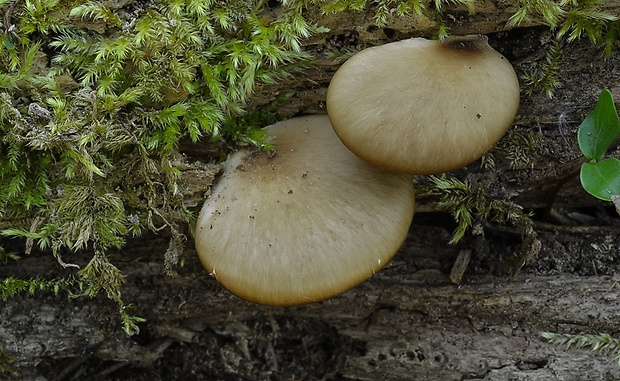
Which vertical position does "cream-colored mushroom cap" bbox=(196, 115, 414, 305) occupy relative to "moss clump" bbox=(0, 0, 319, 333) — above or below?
below

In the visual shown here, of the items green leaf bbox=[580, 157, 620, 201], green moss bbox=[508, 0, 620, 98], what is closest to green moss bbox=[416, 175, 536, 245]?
green leaf bbox=[580, 157, 620, 201]

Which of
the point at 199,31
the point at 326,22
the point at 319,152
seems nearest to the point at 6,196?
the point at 199,31

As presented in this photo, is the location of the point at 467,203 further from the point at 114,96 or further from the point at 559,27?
the point at 114,96

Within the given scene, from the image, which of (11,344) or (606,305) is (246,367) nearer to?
(11,344)

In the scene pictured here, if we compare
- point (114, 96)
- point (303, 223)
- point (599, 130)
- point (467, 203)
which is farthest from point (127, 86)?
point (599, 130)

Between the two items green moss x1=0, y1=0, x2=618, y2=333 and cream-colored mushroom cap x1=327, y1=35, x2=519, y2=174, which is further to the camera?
green moss x1=0, y1=0, x2=618, y2=333

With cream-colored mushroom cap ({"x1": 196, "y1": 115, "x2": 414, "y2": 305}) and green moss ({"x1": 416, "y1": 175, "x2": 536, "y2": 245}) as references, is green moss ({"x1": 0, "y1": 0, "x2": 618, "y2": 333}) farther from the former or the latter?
green moss ({"x1": 416, "y1": 175, "x2": 536, "y2": 245})
